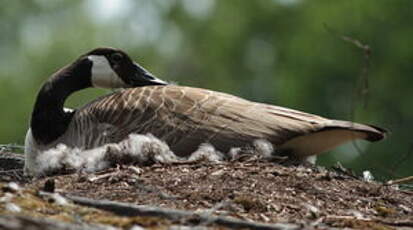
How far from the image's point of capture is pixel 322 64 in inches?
1248

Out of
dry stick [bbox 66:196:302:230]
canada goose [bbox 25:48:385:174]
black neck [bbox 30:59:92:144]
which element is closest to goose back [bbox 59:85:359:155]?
canada goose [bbox 25:48:385:174]

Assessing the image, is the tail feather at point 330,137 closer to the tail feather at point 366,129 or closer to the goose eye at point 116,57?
the tail feather at point 366,129

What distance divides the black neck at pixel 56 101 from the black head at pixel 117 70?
3.6 inches

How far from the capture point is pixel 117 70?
443 inches

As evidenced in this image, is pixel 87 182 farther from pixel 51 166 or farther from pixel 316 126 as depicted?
pixel 316 126

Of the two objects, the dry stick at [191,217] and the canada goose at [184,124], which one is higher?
the canada goose at [184,124]

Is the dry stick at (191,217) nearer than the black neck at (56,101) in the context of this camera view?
Yes

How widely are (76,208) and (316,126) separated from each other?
332cm

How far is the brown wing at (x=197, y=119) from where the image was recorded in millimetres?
9391

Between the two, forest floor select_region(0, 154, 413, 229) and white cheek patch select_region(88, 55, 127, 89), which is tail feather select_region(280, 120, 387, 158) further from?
white cheek patch select_region(88, 55, 127, 89)

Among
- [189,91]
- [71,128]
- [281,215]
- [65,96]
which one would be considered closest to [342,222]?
[281,215]

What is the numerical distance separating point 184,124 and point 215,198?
1927 mm

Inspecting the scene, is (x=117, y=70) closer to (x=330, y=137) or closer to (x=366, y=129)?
(x=330, y=137)

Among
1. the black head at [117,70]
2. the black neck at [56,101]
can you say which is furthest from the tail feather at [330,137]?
the black neck at [56,101]
